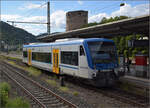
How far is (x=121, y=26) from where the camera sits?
1534 cm

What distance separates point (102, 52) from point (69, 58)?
8.44 ft

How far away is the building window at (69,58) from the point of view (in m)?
11.9

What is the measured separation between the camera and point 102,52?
36.5ft

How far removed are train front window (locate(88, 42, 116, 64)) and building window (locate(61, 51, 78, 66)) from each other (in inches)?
54.1

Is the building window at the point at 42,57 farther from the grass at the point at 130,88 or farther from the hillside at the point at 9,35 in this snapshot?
the hillside at the point at 9,35

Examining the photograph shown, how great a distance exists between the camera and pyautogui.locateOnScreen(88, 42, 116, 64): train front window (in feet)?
35.5

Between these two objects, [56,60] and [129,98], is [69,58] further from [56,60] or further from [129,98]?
[129,98]

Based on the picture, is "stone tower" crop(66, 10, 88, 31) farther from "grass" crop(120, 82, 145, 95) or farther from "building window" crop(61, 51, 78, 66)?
"grass" crop(120, 82, 145, 95)

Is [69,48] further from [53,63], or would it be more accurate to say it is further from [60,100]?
[60,100]

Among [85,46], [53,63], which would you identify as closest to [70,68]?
[85,46]

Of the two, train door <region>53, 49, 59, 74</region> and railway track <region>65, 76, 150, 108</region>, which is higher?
train door <region>53, 49, 59, 74</region>

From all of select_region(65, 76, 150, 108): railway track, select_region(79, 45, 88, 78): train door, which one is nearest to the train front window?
select_region(79, 45, 88, 78): train door

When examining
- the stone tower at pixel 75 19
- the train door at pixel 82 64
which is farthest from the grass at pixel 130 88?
the stone tower at pixel 75 19

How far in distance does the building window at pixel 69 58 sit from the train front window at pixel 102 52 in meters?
1.37
